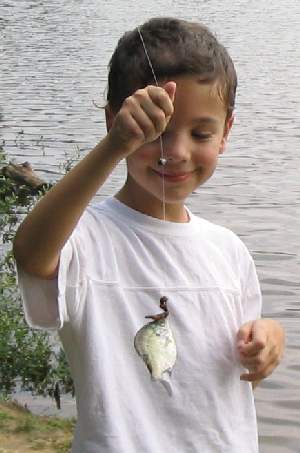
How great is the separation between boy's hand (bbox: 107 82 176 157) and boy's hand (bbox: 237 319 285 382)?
668 millimetres

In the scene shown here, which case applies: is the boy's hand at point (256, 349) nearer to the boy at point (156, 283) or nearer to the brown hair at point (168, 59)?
the boy at point (156, 283)

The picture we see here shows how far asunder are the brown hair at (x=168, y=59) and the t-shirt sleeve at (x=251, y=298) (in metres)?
0.46

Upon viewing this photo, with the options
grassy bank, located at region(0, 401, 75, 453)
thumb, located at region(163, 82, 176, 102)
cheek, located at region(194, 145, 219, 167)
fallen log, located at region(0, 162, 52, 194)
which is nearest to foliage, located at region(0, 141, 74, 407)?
grassy bank, located at region(0, 401, 75, 453)

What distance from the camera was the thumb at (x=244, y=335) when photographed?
271 centimetres

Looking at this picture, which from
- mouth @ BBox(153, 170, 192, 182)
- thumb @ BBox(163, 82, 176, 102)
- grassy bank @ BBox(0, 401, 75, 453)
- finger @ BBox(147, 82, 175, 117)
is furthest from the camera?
grassy bank @ BBox(0, 401, 75, 453)

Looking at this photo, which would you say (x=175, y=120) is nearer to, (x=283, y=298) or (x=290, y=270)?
(x=283, y=298)

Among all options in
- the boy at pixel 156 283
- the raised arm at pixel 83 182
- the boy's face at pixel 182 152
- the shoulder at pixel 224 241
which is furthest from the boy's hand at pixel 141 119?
the shoulder at pixel 224 241

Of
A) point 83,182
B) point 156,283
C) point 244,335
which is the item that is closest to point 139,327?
point 156,283

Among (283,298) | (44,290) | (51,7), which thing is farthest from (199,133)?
(51,7)

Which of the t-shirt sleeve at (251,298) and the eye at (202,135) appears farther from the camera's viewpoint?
the t-shirt sleeve at (251,298)

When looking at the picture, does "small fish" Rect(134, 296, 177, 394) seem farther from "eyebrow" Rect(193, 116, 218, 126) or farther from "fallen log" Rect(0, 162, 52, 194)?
"fallen log" Rect(0, 162, 52, 194)

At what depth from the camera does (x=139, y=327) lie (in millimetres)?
2594

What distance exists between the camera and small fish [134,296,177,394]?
8.08 feet

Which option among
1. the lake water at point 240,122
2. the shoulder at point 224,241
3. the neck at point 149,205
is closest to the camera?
the neck at point 149,205
